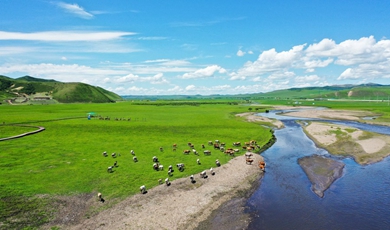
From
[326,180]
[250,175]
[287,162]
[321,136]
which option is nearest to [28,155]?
[250,175]

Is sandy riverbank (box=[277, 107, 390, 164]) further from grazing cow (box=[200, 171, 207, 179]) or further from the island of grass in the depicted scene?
grazing cow (box=[200, 171, 207, 179])

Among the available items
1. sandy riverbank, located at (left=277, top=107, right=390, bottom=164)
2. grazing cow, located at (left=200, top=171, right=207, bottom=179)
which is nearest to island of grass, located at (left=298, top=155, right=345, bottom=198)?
sandy riverbank, located at (left=277, top=107, right=390, bottom=164)

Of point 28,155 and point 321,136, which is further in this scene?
point 321,136

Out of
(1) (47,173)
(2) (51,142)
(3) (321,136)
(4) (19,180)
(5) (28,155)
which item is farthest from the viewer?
(3) (321,136)

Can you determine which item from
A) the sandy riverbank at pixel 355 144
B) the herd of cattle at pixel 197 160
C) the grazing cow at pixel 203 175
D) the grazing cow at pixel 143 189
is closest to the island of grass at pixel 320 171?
the sandy riverbank at pixel 355 144

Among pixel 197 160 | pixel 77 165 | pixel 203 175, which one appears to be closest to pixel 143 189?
pixel 203 175

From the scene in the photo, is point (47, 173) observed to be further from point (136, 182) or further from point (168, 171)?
point (168, 171)
